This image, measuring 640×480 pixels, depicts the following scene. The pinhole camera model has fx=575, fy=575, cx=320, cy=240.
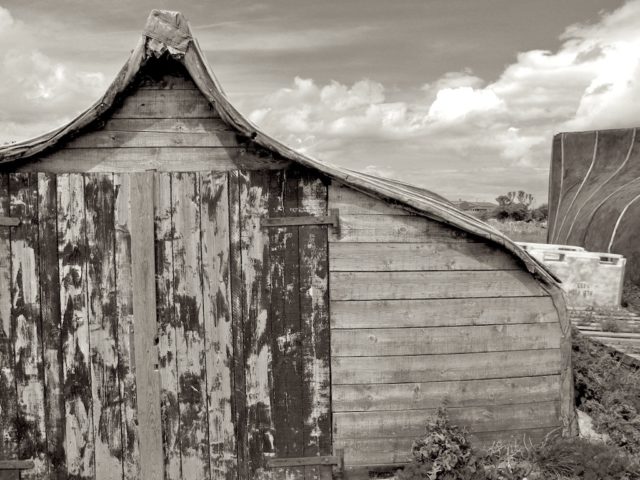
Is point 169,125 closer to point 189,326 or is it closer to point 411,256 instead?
point 189,326

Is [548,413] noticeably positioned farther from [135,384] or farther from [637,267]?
[637,267]

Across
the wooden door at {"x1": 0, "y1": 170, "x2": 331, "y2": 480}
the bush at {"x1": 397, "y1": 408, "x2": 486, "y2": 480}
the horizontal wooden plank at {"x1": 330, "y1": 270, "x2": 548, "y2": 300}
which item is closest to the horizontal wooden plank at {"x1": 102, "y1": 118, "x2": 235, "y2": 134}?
the wooden door at {"x1": 0, "y1": 170, "x2": 331, "y2": 480}

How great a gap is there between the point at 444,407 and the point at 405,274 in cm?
120

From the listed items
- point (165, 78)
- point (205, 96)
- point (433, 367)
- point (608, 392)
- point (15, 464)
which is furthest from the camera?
point (608, 392)

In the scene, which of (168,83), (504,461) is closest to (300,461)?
(504,461)

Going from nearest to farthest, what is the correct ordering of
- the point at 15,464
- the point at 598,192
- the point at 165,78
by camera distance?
the point at 165,78, the point at 15,464, the point at 598,192

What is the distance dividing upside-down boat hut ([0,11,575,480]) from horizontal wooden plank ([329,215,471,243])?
1cm

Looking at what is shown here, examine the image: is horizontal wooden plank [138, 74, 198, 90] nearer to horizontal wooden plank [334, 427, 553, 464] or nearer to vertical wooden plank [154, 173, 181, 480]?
vertical wooden plank [154, 173, 181, 480]

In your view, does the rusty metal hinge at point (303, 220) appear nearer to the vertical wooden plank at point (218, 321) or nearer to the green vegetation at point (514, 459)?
the vertical wooden plank at point (218, 321)

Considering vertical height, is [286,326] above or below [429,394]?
above

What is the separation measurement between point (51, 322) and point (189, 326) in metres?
1.13

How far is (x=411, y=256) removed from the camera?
4934mm

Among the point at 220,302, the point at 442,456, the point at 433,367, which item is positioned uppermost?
the point at 220,302

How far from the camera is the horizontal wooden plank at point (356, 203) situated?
15.9ft
